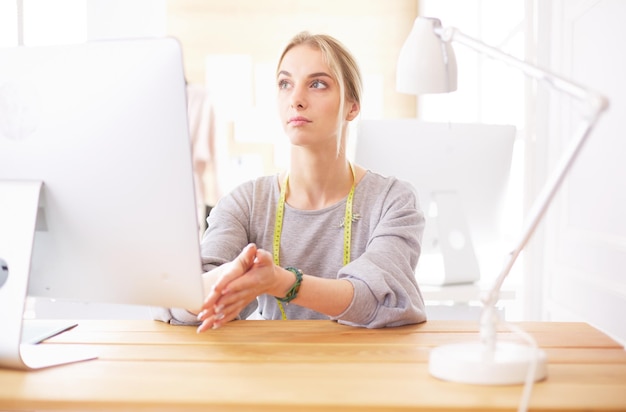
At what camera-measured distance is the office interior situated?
2.07 metres

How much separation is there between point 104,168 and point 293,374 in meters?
0.41

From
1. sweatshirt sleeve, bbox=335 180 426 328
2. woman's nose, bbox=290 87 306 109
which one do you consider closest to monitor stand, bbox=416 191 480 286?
sweatshirt sleeve, bbox=335 180 426 328

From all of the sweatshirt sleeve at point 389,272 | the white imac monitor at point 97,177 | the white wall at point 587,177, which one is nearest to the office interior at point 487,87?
the white wall at point 587,177

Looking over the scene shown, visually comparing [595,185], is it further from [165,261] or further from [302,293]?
[165,261]

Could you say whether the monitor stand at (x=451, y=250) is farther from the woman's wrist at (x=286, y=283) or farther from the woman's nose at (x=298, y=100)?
the woman's wrist at (x=286, y=283)

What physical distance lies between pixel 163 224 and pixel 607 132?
4.16 ft

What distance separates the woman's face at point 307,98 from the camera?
1787mm

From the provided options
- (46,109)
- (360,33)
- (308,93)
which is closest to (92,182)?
(46,109)

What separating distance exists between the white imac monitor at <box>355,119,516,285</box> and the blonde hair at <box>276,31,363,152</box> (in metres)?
0.37

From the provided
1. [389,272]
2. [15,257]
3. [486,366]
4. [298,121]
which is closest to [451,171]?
[298,121]

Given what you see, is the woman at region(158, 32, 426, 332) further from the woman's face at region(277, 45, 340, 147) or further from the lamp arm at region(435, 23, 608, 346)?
the lamp arm at region(435, 23, 608, 346)

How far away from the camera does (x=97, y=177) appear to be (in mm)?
1206

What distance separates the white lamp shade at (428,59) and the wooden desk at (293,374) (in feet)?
1.56

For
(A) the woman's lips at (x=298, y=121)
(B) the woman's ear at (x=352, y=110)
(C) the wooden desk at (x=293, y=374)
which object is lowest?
(C) the wooden desk at (x=293, y=374)
